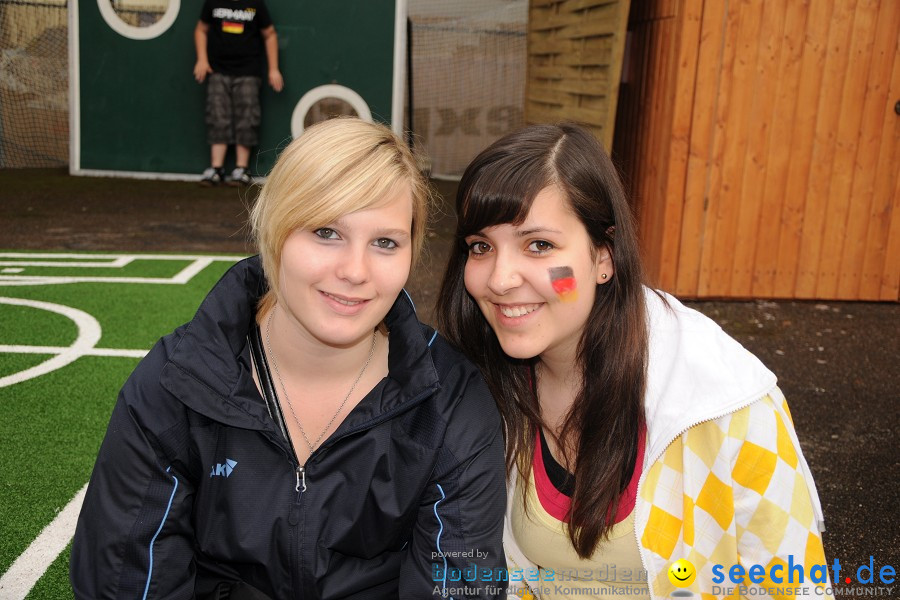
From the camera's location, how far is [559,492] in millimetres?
2180

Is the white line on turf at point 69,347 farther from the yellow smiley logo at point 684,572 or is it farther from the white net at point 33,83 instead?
the white net at point 33,83

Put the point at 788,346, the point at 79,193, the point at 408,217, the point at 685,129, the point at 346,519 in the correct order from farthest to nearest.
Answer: the point at 79,193
the point at 685,129
the point at 788,346
the point at 408,217
the point at 346,519

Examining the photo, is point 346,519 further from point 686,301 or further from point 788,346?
point 686,301

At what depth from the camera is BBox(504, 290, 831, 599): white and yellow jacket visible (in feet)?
6.20

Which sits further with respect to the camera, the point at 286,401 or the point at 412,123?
the point at 412,123

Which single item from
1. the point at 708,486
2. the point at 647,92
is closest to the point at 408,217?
the point at 708,486

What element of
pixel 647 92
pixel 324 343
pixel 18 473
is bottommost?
pixel 18 473

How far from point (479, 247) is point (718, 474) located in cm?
82

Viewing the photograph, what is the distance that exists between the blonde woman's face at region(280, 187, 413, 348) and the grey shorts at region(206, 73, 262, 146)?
824 cm

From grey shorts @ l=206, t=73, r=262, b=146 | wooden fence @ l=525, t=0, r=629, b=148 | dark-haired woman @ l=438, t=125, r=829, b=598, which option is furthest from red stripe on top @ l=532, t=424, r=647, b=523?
grey shorts @ l=206, t=73, r=262, b=146

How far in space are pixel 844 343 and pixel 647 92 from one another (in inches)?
92.4

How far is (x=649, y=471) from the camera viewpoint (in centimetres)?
202

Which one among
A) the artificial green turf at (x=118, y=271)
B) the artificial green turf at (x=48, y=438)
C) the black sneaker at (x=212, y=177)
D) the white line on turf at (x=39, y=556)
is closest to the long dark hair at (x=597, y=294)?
the white line on turf at (x=39, y=556)

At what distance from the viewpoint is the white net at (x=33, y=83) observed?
11594 millimetres
